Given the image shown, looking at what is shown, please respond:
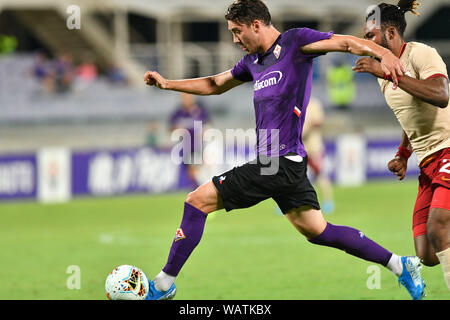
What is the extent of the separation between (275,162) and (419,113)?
1.11 m

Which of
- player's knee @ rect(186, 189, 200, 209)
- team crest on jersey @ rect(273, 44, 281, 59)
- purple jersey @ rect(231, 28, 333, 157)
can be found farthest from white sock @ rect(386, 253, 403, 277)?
team crest on jersey @ rect(273, 44, 281, 59)

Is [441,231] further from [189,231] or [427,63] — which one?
[189,231]

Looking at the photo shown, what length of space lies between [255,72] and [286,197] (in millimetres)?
971

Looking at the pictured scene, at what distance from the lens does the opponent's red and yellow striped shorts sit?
5426 millimetres

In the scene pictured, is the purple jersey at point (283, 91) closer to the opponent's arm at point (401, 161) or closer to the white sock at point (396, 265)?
the opponent's arm at point (401, 161)

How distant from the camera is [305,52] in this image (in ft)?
18.3

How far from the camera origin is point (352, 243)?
5.92m

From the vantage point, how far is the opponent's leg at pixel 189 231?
5793 millimetres

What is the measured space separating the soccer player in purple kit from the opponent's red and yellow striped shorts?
329 mm

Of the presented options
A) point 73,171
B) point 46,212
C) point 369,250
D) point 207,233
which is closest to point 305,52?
point 369,250

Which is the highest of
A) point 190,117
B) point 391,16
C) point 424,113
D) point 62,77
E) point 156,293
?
point 62,77

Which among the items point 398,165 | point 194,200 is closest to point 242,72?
point 194,200

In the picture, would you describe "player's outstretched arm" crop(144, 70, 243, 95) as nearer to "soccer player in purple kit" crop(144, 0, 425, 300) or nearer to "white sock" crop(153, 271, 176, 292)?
"soccer player in purple kit" crop(144, 0, 425, 300)

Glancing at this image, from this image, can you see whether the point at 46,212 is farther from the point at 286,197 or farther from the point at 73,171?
the point at 286,197
